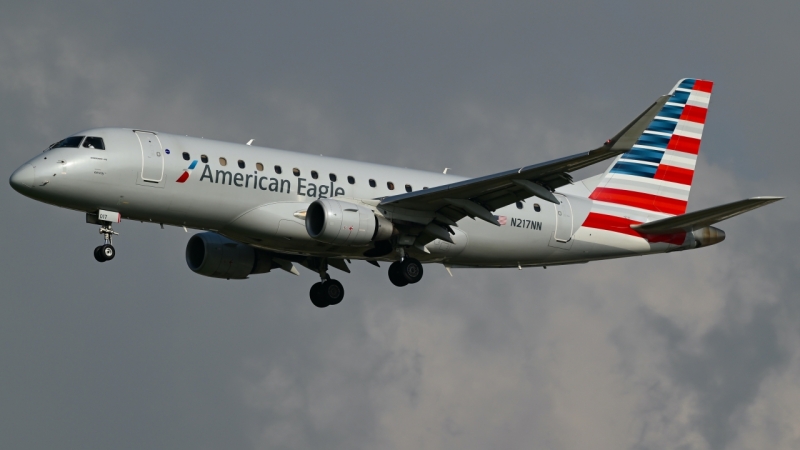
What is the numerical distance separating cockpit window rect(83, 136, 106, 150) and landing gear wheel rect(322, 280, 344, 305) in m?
11.7

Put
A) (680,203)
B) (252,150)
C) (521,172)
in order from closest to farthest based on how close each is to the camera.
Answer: (521,172), (252,150), (680,203)

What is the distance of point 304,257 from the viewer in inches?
1927

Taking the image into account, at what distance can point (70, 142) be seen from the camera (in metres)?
40.9

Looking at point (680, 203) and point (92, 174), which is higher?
point (680, 203)

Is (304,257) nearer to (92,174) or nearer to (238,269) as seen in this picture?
(238,269)

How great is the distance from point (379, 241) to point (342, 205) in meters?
2.16

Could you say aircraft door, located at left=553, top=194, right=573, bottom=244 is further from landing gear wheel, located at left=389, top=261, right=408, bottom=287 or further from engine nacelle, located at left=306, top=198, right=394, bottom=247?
engine nacelle, located at left=306, top=198, right=394, bottom=247

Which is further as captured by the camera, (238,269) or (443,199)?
(238,269)

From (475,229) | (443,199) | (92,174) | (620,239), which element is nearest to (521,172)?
(443,199)

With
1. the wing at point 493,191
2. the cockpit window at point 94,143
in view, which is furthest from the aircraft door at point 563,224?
the cockpit window at point 94,143

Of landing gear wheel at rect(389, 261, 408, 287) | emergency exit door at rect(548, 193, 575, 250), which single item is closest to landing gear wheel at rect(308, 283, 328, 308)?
landing gear wheel at rect(389, 261, 408, 287)

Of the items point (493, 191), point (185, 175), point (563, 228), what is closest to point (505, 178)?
point (493, 191)

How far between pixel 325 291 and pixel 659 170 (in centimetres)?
1433

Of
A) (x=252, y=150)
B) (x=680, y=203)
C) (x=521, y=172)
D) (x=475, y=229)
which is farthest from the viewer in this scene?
(x=680, y=203)
